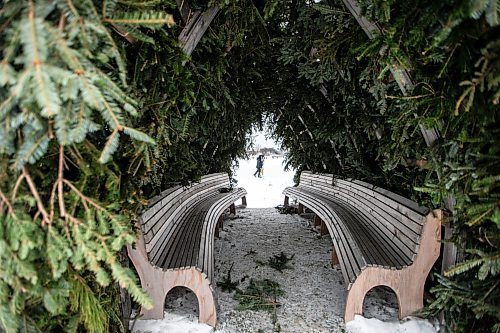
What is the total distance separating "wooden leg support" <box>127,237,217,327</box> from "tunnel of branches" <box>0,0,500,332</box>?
0.34 metres

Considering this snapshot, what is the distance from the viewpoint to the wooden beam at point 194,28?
238cm

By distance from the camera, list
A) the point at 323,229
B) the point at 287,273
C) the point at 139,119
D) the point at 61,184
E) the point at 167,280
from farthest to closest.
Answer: the point at 323,229
the point at 287,273
the point at 167,280
the point at 139,119
the point at 61,184

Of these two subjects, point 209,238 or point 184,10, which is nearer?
point 184,10

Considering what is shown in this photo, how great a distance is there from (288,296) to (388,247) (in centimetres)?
106

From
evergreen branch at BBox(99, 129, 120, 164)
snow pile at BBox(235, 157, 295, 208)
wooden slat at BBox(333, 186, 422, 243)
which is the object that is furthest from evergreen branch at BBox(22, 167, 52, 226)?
snow pile at BBox(235, 157, 295, 208)

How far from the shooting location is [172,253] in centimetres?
295

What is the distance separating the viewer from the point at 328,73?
3.47 metres

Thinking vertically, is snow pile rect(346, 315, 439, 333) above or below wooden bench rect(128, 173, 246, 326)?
below

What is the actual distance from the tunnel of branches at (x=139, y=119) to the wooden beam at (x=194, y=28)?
5 cm

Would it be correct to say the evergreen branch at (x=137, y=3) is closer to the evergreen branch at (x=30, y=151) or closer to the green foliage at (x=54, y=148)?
the green foliage at (x=54, y=148)

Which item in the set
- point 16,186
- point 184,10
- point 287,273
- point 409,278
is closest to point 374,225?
point 409,278

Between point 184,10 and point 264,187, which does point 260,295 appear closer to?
point 184,10

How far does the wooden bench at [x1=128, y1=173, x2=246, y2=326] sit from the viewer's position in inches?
101

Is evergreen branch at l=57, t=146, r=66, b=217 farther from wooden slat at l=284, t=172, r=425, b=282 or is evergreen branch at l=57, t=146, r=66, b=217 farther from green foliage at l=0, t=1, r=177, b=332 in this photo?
wooden slat at l=284, t=172, r=425, b=282
